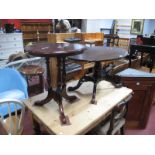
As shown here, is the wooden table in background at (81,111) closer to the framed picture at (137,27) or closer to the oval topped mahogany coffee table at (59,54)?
the oval topped mahogany coffee table at (59,54)

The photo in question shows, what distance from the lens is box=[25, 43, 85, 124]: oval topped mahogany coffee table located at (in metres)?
0.90

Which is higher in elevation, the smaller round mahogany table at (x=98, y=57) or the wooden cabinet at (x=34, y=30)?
the wooden cabinet at (x=34, y=30)

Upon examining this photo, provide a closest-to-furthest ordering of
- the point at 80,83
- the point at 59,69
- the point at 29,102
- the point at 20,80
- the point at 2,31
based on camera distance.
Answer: the point at 59,69 < the point at 29,102 < the point at 80,83 < the point at 20,80 < the point at 2,31

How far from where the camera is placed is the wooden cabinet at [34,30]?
5.52 m

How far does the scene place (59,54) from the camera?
0.89 metres

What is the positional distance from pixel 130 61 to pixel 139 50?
57 centimetres

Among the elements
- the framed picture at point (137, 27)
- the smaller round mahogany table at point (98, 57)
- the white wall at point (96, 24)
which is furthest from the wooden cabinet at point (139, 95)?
the framed picture at point (137, 27)

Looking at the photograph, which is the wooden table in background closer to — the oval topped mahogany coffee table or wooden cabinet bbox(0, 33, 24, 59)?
the oval topped mahogany coffee table

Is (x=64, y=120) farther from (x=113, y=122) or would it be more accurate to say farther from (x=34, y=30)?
(x=34, y=30)

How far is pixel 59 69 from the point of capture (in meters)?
1.05

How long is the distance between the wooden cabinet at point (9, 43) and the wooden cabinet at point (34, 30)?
0.74 metres

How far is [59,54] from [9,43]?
4405 millimetres
